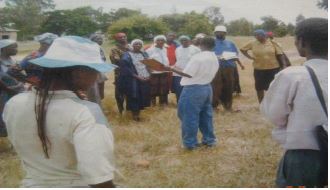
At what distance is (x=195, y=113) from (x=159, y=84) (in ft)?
7.95

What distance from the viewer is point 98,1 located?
9.82 ft

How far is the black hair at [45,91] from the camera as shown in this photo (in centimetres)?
125

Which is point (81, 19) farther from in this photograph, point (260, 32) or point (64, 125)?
point (260, 32)

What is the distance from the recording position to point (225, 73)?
5.71m

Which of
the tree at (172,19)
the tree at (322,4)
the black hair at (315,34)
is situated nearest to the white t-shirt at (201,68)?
the tree at (172,19)

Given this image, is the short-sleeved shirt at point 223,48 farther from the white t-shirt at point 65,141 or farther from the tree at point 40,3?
the white t-shirt at point 65,141

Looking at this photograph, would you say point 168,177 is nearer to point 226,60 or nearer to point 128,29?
point 128,29

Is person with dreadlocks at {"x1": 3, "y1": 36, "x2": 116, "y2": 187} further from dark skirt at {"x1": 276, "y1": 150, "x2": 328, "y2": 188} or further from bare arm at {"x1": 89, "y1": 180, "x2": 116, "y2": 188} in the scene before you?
dark skirt at {"x1": 276, "y1": 150, "x2": 328, "y2": 188}

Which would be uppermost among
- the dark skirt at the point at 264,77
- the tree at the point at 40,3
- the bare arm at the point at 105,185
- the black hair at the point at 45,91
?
the tree at the point at 40,3

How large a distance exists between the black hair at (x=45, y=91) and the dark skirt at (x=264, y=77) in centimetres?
453

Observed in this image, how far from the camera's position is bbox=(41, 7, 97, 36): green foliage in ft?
9.85

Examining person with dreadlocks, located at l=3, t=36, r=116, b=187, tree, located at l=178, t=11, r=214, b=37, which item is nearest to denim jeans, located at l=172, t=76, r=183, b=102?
tree, located at l=178, t=11, r=214, b=37

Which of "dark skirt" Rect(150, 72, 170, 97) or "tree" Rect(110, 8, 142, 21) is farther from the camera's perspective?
"dark skirt" Rect(150, 72, 170, 97)

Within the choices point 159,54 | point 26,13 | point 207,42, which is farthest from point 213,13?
point 159,54
